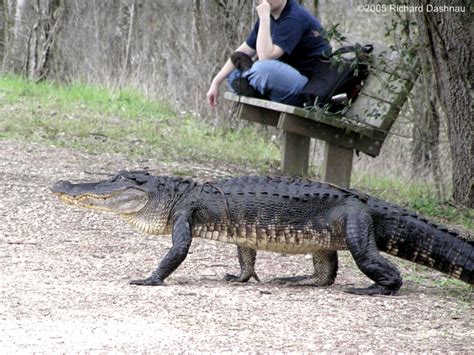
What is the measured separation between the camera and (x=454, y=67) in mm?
8117

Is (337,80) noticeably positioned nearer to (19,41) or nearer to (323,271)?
(323,271)

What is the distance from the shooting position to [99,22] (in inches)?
810

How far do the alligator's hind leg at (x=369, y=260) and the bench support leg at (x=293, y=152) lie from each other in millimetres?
3977

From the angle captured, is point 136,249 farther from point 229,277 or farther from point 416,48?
point 416,48

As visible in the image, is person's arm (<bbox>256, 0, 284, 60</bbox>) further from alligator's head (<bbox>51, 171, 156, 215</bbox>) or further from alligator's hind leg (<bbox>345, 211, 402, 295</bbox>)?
alligator's hind leg (<bbox>345, 211, 402, 295</bbox>)

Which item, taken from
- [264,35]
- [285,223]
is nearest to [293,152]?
[264,35]

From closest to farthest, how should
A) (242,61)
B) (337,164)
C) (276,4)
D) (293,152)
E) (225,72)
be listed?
(276,4) < (337,164) < (242,61) < (225,72) < (293,152)

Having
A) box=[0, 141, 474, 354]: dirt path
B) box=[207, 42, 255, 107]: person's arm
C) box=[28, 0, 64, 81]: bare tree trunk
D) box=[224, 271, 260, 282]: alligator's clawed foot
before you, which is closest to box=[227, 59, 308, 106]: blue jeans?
box=[207, 42, 255, 107]: person's arm

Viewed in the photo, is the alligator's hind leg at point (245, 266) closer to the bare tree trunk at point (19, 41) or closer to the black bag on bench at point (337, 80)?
the black bag on bench at point (337, 80)

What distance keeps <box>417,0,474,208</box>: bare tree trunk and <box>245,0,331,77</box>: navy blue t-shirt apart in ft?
3.26

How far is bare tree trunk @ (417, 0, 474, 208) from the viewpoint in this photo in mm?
8008

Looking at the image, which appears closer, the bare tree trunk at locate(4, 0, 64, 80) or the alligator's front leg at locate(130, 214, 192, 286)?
the alligator's front leg at locate(130, 214, 192, 286)

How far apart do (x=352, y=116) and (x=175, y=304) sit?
12.6 feet

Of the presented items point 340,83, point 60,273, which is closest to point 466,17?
point 340,83
